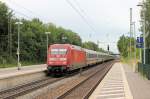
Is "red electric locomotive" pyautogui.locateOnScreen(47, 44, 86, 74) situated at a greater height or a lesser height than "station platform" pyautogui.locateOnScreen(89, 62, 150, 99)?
greater

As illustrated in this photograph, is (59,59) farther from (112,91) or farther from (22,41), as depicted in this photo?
(22,41)

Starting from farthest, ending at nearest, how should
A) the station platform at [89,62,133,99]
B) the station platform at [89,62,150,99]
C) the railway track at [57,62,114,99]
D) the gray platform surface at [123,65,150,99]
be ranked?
the railway track at [57,62,114,99] < the station platform at [89,62,133,99] < the station platform at [89,62,150,99] < the gray platform surface at [123,65,150,99]

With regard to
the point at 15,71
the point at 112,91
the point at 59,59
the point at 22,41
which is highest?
the point at 22,41

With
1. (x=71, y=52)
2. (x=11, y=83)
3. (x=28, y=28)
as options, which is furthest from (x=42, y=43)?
(x=11, y=83)

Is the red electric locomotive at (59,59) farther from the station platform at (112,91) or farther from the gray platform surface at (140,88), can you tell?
the gray platform surface at (140,88)

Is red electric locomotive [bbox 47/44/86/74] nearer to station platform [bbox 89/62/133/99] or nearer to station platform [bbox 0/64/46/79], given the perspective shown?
station platform [bbox 0/64/46/79]

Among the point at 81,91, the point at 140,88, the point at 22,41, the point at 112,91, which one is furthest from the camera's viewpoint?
the point at 22,41

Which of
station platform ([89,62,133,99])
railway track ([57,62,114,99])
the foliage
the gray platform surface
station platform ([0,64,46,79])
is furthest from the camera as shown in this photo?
the foliage

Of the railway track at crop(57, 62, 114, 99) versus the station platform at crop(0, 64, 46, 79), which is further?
the station platform at crop(0, 64, 46, 79)

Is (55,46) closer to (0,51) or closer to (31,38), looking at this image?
(0,51)

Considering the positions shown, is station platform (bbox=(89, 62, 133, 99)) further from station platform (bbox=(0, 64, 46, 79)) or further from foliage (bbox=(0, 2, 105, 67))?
foliage (bbox=(0, 2, 105, 67))

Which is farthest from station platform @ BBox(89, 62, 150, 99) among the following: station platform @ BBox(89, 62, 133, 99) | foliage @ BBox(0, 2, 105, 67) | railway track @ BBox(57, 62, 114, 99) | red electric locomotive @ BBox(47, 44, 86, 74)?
foliage @ BBox(0, 2, 105, 67)

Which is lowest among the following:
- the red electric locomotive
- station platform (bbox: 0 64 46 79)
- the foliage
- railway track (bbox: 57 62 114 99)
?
railway track (bbox: 57 62 114 99)

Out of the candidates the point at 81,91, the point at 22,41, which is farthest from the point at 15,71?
the point at 22,41
